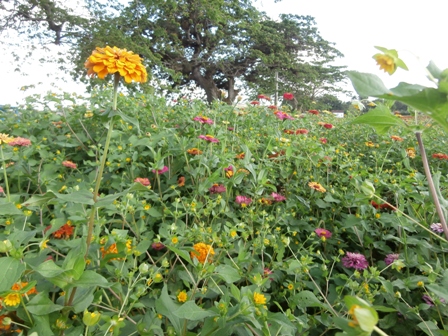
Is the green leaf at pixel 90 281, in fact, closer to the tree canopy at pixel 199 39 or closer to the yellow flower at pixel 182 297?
the yellow flower at pixel 182 297

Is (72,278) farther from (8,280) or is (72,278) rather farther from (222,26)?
(222,26)

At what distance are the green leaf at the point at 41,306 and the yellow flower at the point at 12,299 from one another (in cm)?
2

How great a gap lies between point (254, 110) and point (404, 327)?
5.92 feet

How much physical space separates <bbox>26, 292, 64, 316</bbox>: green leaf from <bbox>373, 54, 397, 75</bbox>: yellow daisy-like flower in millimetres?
648

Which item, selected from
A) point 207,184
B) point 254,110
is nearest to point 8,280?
point 207,184

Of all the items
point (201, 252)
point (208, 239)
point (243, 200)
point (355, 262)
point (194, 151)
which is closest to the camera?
point (201, 252)

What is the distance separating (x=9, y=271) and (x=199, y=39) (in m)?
12.4

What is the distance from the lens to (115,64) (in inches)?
Answer: 26.5

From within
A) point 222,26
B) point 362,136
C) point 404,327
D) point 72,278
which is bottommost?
point 404,327

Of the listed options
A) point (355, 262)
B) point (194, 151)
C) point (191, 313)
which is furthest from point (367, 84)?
point (194, 151)

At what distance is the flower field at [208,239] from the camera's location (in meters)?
0.58

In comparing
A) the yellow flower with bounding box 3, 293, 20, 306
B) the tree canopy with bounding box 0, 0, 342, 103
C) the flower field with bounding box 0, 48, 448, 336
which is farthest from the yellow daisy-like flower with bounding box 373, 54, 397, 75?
the tree canopy with bounding box 0, 0, 342, 103

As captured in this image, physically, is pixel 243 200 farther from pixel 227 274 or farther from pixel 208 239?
pixel 227 274

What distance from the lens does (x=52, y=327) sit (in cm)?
61
